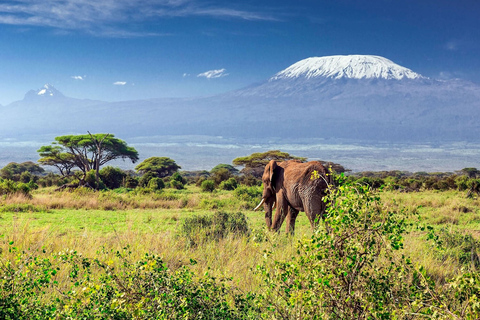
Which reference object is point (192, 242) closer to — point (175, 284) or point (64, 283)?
point (64, 283)

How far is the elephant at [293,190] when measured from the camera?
809 centimetres

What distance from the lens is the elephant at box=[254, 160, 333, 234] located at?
8.09m

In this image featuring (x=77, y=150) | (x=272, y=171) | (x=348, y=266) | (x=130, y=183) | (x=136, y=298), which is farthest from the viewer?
(x=77, y=150)

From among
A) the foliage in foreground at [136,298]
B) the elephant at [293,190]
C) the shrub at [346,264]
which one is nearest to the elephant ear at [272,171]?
the elephant at [293,190]

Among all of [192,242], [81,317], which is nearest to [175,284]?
[81,317]

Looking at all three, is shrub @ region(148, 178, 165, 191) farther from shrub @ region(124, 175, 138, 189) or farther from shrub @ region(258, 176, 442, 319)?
shrub @ region(258, 176, 442, 319)

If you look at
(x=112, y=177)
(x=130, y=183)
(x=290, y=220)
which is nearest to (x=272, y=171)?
(x=290, y=220)

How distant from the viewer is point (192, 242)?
8477 mm

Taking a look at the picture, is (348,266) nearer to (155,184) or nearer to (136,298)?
(136,298)

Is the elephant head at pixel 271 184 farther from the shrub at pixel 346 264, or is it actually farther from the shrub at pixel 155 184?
the shrub at pixel 155 184

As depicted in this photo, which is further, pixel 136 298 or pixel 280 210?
pixel 280 210

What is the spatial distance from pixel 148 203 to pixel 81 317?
46.6 feet

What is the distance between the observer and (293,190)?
8609mm

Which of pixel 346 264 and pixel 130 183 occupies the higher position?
pixel 346 264
